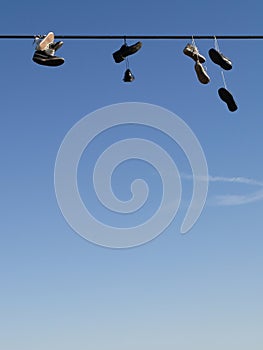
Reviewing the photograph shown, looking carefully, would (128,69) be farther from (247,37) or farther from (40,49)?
(247,37)

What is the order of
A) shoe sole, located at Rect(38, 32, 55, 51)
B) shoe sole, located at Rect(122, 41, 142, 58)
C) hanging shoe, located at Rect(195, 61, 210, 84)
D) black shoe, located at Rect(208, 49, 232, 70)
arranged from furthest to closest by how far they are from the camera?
hanging shoe, located at Rect(195, 61, 210, 84), black shoe, located at Rect(208, 49, 232, 70), shoe sole, located at Rect(122, 41, 142, 58), shoe sole, located at Rect(38, 32, 55, 51)

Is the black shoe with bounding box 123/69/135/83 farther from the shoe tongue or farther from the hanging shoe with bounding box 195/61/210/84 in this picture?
the shoe tongue

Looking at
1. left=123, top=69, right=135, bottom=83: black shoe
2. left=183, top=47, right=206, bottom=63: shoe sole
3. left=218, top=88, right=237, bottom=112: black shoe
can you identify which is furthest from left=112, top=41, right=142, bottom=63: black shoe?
left=218, top=88, right=237, bottom=112: black shoe

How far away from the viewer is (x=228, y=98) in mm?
7980

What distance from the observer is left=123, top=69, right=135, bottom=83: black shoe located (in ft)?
27.2

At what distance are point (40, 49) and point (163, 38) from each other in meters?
1.86

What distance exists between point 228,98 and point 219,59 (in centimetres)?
49

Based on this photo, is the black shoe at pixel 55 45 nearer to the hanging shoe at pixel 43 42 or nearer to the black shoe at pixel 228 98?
the hanging shoe at pixel 43 42

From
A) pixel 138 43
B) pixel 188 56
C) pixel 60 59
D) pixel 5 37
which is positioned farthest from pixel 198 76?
pixel 5 37

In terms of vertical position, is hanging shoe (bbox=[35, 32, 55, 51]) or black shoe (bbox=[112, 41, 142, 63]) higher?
black shoe (bbox=[112, 41, 142, 63])

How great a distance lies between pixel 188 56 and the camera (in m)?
8.37

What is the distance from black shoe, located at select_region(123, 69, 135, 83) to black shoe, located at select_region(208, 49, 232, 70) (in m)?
1.07

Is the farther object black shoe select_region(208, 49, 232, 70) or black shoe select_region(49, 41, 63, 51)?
black shoe select_region(208, 49, 232, 70)

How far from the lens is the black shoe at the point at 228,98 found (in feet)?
26.1
